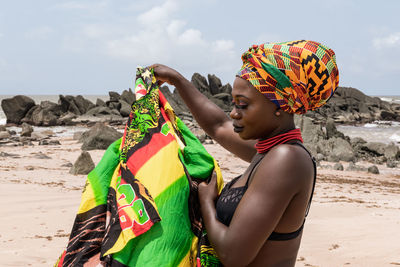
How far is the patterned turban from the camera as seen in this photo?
67.0 inches

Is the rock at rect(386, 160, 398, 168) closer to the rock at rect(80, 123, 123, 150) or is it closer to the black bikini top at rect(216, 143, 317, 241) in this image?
the rock at rect(80, 123, 123, 150)

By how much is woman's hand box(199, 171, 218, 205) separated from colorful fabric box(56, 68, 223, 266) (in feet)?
0.15

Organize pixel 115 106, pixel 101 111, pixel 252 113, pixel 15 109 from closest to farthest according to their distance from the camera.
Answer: pixel 252 113, pixel 15 109, pixel 101 111, pixel 115 106

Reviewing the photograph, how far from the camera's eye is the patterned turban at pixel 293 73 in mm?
1701

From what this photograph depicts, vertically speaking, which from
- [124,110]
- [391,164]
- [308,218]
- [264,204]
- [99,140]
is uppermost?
[264,204]

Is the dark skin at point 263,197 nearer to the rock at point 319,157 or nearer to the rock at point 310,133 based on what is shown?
the rock at point 319,157

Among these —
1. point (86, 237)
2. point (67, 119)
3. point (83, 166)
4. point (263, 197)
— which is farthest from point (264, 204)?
point (67, 119)

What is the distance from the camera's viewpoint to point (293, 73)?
171 centimetres

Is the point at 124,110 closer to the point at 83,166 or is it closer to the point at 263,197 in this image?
the point at 83,166

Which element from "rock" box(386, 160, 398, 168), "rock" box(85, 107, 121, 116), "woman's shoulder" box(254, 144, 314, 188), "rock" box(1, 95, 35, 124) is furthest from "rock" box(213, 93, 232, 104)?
"woman's shoulder" box(254, 144, 314, 188)

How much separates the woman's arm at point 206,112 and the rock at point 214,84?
4569 centimetres

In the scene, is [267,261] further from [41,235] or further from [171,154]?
[41,235]

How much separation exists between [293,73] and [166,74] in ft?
2.82

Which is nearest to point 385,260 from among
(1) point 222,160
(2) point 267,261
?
(2) point 267,261
